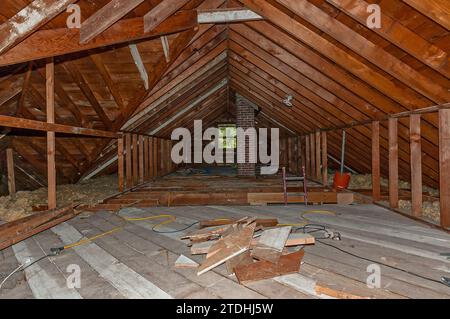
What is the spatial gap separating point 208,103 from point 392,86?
20.3ft

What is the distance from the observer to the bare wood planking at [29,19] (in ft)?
6.88

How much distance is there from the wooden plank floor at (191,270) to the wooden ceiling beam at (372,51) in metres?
1.59

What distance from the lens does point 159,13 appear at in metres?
3.37

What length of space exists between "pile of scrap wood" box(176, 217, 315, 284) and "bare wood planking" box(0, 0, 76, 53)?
2179 millimetres

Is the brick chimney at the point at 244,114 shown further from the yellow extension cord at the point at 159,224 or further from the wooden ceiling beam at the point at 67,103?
the wooden ceiling beam at the point at 67,103

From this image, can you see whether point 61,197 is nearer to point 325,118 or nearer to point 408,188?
point 325,118

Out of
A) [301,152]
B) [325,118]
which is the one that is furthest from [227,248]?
[301,152]

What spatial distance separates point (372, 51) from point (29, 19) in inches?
128

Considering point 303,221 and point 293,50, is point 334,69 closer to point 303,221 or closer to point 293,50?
point 293,50

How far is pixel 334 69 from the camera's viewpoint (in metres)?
4.00

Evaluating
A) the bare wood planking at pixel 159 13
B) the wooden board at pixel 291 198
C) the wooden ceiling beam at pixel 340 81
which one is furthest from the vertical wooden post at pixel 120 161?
the wooden ceiling beam at pixel 340 81

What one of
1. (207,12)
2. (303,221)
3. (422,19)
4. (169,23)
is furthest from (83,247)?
(422,19)

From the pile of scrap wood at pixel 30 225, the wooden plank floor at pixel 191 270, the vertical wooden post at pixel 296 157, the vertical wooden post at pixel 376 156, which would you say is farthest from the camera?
the vertical wooden post at pixel 296 157

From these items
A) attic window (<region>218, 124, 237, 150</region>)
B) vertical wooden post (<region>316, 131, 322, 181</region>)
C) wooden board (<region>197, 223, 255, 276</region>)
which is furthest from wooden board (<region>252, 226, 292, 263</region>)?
attic window (<region>218, 124, 237, 150</region>)
